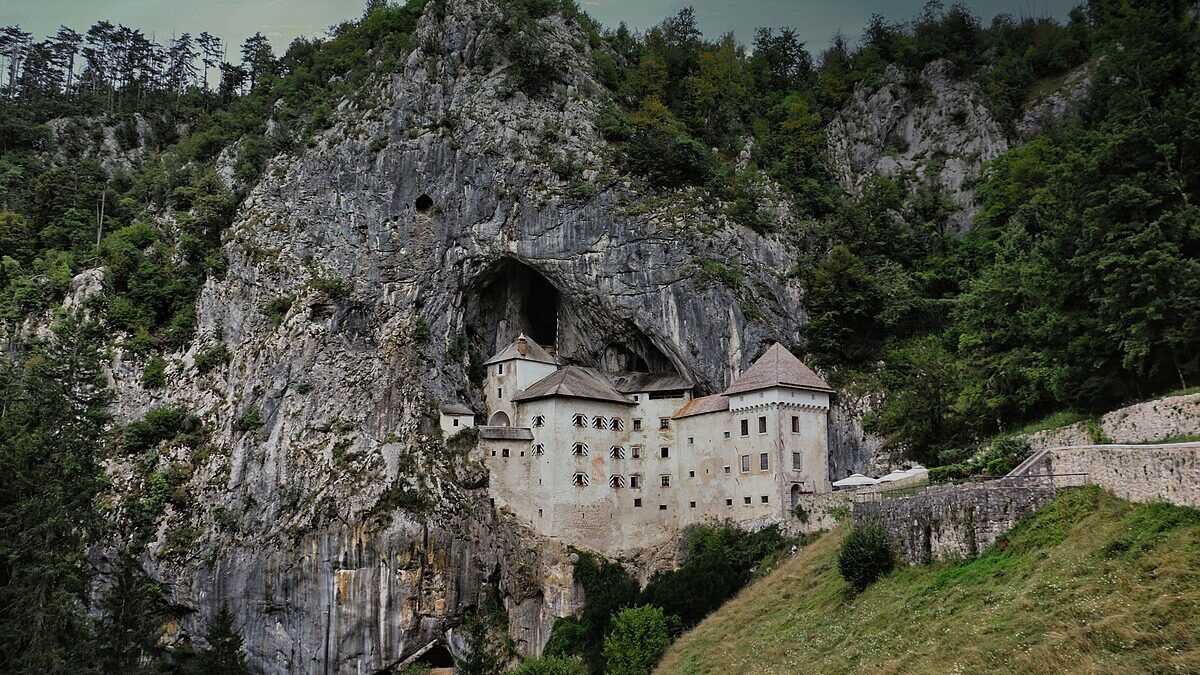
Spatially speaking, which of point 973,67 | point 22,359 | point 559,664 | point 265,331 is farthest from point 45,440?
point 973,67

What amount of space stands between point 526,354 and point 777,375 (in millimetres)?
15624

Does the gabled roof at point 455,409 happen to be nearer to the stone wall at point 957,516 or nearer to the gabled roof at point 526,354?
the gabled roof at point 526,354

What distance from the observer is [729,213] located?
58.3 m

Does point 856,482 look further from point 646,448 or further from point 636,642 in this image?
point 646,448

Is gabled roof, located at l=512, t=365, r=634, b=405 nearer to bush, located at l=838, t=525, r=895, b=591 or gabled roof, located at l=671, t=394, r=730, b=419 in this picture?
gabled roof, located at l=671, t=394, r=730, b=419

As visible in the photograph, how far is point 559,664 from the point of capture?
146 feet

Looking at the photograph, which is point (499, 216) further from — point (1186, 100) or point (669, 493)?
point (1186, 100)

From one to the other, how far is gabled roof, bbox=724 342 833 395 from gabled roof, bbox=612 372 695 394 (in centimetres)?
360

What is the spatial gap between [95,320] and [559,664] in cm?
3934

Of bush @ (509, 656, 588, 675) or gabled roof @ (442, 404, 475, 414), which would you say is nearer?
bush @ (509, 656, 588, 675)

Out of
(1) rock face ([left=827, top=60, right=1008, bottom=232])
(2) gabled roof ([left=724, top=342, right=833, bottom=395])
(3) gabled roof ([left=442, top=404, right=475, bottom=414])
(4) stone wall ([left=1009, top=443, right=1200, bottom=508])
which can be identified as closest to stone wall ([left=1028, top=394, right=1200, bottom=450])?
(4) stone wall ([left=1009, top=443, right=1200, bottom=508])

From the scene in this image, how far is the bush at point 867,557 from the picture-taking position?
30312 millimetres

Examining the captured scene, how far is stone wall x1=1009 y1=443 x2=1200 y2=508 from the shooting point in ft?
70.0

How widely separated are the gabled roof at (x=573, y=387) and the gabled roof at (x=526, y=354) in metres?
1.22
